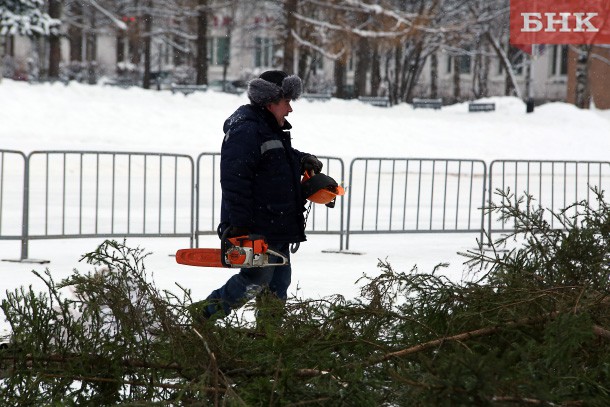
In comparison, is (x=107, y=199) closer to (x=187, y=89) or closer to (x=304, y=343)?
(x=304, y=343)

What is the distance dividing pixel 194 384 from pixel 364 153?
21.7 meters

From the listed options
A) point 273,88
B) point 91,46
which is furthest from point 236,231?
point 91,46

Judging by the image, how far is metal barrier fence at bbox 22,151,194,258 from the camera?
35.7ft

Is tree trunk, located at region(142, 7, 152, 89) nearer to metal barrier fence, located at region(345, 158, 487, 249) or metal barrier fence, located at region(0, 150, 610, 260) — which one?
metal barrier fence, located at region(0, 150, 610, 260)

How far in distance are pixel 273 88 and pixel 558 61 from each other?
4581 cm

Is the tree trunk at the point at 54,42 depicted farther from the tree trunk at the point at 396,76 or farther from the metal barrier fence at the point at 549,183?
the metal barrier fence at the point at 549,183

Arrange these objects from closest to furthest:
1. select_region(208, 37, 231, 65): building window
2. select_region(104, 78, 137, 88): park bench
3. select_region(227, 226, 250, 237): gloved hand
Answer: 1. select_region(227, 226, 250, 237): gloved hand
2. select_region(104, 78, 137, 88): park bench
3. select_region(208, 37, 231, 65): building window

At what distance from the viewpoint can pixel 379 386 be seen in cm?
262

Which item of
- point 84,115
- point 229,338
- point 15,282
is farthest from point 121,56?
point 229,338

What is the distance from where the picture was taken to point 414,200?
17.3 m

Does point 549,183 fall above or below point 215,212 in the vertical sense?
above

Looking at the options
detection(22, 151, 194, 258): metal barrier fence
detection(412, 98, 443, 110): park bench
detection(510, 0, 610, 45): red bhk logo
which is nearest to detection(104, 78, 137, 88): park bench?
detection(412, 98, 443, 110): park bench

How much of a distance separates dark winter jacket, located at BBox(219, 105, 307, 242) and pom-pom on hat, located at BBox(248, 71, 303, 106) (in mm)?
73

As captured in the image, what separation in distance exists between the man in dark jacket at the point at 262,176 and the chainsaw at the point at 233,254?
7 centimetres
